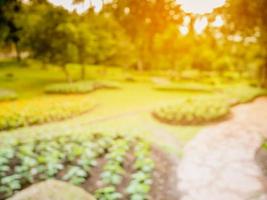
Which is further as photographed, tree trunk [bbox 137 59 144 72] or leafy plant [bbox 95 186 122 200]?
tree trunk [bbox 137 59 144 72]

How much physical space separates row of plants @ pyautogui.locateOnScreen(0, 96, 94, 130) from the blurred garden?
2cm

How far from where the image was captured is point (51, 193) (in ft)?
8.61

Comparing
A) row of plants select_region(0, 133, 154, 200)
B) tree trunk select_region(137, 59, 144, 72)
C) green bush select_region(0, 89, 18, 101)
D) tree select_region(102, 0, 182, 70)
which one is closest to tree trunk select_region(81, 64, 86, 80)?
tree trunk select_region(137, 59, 144, 72)

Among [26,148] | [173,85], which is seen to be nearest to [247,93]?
[173,85]

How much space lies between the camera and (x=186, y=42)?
6969 millimetres

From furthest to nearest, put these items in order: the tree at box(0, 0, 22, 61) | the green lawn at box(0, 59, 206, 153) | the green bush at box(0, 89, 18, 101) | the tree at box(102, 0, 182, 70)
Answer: the green lawn at box(0, 59, 206, 153) < the green bush at box(0, 89, 18, 101) < the tree at box(0, 0, 22, 61) < the tree at box(102, 0, 182, 70)

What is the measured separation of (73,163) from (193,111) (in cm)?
376

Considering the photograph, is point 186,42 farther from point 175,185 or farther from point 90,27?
point 175,185

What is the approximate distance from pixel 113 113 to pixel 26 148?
3054 mm

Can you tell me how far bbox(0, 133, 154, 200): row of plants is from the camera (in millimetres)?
3368

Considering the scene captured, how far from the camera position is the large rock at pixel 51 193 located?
8.32 feet

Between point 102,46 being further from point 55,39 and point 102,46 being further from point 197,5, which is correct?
point 197,5

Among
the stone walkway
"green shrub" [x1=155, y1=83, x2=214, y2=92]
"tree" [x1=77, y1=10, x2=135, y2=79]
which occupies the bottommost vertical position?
the stone walkway

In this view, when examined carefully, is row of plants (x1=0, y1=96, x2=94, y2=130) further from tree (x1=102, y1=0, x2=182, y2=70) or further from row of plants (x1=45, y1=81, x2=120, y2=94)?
tree (x1=102, y1=0, x2=182, y2=70)
